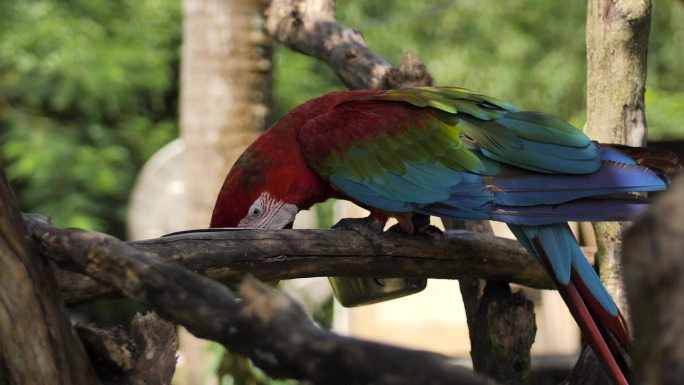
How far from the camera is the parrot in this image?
1987 millimetres

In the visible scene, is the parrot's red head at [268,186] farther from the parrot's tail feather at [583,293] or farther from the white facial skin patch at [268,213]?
the parrot's tail feather at [583,293]

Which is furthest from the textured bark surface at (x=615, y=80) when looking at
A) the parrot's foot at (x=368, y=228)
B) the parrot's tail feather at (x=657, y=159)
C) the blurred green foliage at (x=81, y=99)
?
the blurred green foliage at (x=81, y=99)

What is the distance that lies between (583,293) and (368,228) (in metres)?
0.45

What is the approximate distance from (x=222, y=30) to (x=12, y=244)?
235cm

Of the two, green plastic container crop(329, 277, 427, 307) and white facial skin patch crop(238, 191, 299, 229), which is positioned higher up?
white facial skin patch crop(238, 191, 299, 229)

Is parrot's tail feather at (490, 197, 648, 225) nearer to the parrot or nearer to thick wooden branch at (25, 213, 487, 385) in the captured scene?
the parrot

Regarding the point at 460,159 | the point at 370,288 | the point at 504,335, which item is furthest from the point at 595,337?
the point at 370,288

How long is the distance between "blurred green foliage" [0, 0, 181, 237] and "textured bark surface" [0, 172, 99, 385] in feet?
12.7

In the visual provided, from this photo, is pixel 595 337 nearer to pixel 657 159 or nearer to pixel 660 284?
pixel 657 159

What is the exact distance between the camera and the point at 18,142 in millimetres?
5391

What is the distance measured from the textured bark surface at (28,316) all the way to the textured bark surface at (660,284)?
0.88 m

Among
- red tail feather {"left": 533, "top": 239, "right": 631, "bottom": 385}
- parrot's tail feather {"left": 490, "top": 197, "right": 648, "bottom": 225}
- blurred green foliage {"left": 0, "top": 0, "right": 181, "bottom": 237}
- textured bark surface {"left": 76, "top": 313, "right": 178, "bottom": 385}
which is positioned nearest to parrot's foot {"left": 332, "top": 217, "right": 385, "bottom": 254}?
parrot's tail feather {"left": 490, "top": 197, "right": 648, "bottom": 225}

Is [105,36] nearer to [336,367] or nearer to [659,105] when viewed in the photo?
[659,105]

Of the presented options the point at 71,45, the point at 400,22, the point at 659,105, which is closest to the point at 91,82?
the point at 71,45
